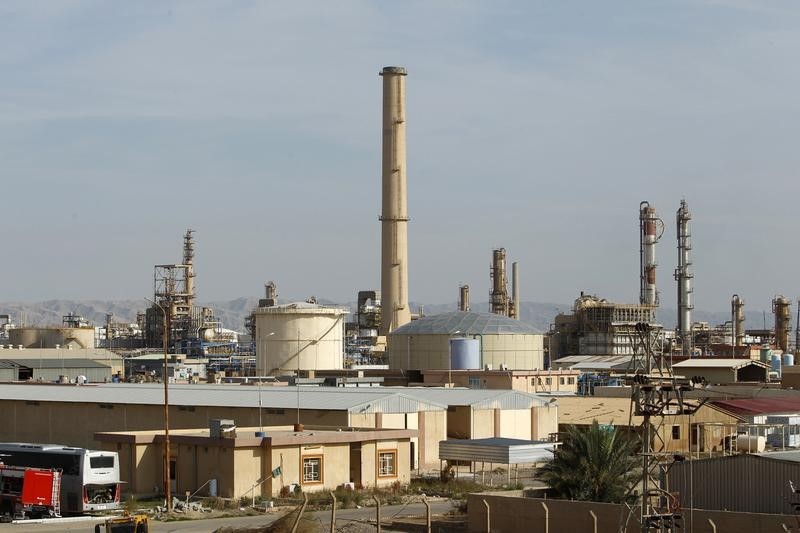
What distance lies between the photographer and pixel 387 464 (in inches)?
1946

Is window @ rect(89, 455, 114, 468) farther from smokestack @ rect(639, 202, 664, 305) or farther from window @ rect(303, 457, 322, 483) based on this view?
smokestack @ rect(639, 202, 664, 305)

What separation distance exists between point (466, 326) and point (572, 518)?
202 feet

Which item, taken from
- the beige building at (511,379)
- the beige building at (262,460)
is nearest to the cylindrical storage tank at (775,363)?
the beige building at (511,379)

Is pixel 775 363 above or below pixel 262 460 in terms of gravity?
above

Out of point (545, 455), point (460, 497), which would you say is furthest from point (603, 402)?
point (460, 497)

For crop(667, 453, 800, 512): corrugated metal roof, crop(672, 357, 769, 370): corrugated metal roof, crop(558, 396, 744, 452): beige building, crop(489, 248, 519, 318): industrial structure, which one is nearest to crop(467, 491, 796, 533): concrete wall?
crop(667, 453, 800, 512): corrugated metal roof

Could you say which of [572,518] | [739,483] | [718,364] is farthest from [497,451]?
[718,364]

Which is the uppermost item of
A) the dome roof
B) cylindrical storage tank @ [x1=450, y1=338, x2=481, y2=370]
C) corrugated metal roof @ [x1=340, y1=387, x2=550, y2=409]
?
the dome roof

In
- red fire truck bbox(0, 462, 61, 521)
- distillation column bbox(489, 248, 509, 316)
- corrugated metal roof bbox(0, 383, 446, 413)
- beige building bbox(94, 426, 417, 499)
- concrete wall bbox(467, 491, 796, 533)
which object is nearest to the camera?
concrete wall bbox(467, 491, 796, 533)

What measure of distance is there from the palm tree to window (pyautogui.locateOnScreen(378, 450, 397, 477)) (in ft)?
35.0

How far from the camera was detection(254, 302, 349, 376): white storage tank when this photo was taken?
100 m

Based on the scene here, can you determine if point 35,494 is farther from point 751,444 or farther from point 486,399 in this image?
point 751,444

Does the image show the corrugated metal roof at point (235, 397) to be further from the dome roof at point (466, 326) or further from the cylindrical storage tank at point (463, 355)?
the dome roof at point (466, 326)

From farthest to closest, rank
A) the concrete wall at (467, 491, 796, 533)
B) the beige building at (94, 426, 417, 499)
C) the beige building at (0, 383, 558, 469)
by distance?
the beige building at (0, 383, 558, 469)
the beige building at (94, 426, 417, 499)
the concrete wall at (467, 491, 796, 533)
